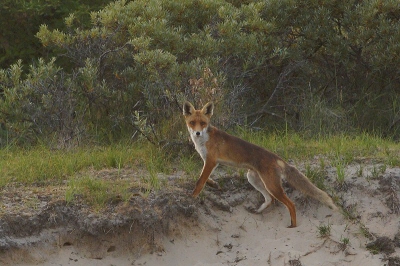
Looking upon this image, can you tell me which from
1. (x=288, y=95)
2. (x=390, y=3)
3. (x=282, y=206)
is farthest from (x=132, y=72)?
(x=390, y=3)

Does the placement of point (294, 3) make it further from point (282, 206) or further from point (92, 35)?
point (282, 206)

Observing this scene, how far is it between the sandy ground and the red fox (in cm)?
Result: 21

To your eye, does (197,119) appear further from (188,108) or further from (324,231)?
(324,231)

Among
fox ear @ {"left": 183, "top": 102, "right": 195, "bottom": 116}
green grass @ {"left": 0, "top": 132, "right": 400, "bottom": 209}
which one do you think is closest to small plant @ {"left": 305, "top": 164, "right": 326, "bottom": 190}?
green grass @ {"left": 0, "top": 132, "right": 400, "bottom": 209}

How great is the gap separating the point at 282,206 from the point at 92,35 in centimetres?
414

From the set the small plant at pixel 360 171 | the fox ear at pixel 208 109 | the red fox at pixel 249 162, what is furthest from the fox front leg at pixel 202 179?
the small plant at pixel 360 171

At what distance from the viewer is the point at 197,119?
23.6 feet

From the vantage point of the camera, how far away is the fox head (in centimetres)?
713

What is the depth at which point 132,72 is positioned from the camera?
987cm

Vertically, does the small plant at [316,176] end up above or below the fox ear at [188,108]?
below

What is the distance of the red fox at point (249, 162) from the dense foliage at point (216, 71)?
110 centimetres

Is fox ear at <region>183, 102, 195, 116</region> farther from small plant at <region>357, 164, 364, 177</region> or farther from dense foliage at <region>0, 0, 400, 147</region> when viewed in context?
small plant at <region>357, 164, 364, 177</region>

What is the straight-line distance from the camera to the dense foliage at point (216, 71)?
9117 millimetres

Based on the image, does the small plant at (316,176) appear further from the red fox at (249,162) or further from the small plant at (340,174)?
the red fox at (249,162)
